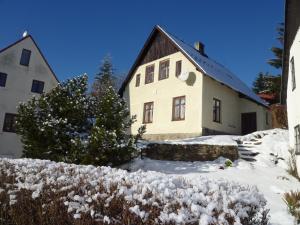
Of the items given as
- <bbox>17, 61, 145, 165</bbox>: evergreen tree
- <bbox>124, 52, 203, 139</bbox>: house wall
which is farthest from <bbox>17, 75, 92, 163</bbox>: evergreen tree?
<bbox>124, 52, 203, 139</bbox>: house wall

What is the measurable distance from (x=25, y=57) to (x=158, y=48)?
1071 cm

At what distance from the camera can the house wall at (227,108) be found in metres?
19.1

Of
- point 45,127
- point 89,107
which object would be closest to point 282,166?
point 89,107

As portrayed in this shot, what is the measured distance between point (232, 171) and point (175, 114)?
8.84 m

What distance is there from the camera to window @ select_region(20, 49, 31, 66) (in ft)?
76.9

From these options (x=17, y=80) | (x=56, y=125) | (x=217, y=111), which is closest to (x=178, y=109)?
(x=217, y=111)

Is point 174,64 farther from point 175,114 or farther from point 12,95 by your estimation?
point 12,95

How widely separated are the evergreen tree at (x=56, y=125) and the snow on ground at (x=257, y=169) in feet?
8.58

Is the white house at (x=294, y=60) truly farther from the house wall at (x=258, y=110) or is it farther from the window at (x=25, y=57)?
the window at (x=25, y=57)

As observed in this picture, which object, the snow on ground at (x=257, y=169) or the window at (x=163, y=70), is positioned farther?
the window at (x=163, y=70)

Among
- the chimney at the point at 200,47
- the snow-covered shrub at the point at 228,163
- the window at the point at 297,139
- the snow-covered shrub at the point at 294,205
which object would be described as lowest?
the snow-covered shrub at the point at 294,205

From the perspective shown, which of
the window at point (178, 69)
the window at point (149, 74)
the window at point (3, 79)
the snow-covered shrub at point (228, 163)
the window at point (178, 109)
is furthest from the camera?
the window at point (149, 74)

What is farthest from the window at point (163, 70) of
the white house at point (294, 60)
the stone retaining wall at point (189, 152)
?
the white house at point (294, 60)

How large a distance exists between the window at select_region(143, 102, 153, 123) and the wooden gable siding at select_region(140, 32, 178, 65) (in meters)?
3.63
